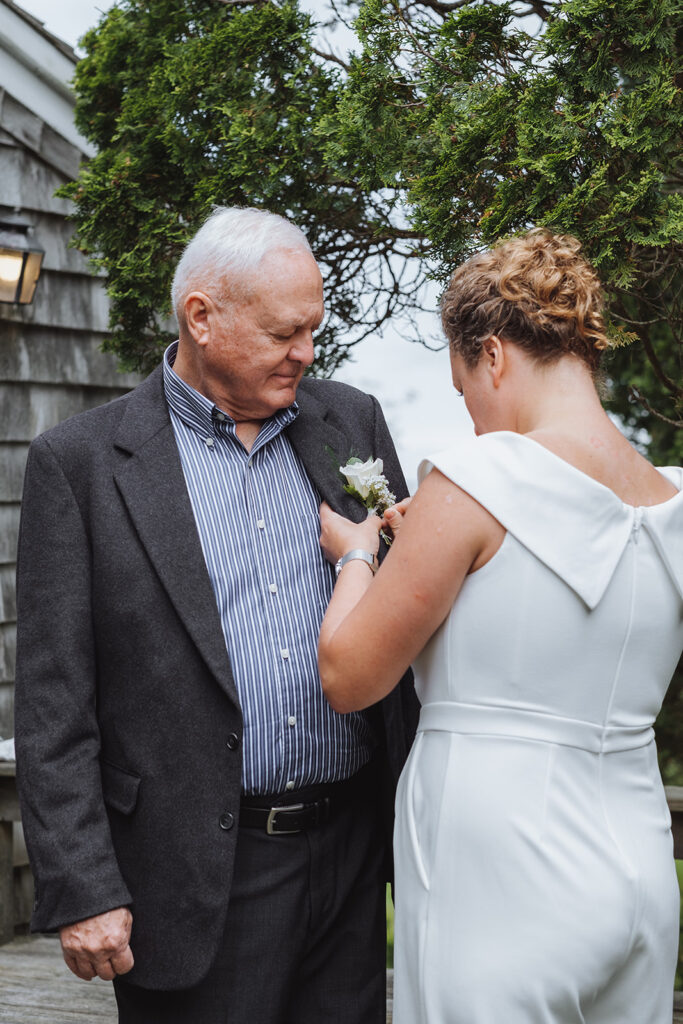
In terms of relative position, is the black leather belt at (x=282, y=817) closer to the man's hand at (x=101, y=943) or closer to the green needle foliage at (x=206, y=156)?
the man's hand at (x=101, y=943)

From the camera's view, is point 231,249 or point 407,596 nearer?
point 407,596

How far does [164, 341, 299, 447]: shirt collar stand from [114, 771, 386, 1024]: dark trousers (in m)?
0.74

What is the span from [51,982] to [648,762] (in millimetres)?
2589

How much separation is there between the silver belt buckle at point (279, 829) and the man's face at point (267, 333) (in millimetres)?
774

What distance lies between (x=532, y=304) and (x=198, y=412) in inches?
31.2

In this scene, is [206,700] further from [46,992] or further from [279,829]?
[46,992]

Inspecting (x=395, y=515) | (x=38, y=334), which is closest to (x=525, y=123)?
(x=395, y=515)

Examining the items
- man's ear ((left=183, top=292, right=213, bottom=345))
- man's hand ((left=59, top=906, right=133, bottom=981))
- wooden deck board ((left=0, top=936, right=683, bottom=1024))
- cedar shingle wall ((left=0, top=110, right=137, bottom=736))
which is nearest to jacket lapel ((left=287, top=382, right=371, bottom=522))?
man's ear ((left=183, top=292, right=213, bottom=345))

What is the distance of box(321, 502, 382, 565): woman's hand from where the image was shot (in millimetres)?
1907

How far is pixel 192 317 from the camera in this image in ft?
6.98

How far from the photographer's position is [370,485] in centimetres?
210

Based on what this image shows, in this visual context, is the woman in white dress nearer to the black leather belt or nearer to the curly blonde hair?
the curly blonde hair

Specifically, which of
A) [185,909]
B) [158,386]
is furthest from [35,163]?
[185,909]

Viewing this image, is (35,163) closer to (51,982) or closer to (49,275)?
(49,275)
